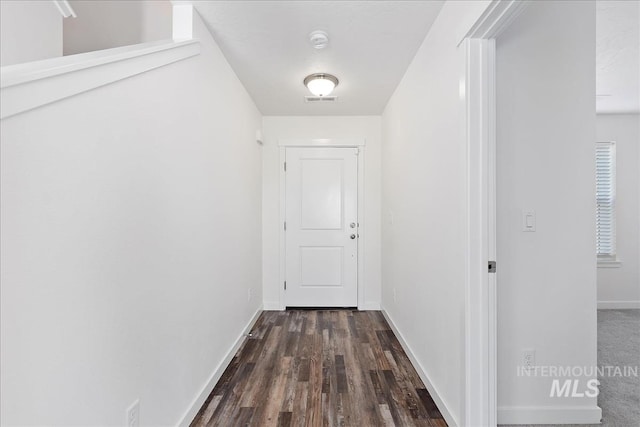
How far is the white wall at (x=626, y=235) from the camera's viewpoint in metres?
3.87

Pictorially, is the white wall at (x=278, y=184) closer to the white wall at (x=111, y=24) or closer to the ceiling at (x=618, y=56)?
the white wall at (x=111, y=24)

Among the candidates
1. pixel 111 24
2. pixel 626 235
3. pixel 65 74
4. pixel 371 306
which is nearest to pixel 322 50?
pixel 111 24

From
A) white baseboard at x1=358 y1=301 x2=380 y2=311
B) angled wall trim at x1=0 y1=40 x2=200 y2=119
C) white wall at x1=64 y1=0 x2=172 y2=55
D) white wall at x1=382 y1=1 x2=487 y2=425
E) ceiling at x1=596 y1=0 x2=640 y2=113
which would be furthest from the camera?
white baseboard at x1=358 y1=301 x2=380 y2=311

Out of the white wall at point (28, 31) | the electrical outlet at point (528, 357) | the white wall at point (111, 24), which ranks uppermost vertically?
the white wall at point (111, 24)

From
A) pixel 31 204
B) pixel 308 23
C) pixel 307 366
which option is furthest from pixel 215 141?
pixel 307 366

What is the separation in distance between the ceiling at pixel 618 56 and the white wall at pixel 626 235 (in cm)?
38

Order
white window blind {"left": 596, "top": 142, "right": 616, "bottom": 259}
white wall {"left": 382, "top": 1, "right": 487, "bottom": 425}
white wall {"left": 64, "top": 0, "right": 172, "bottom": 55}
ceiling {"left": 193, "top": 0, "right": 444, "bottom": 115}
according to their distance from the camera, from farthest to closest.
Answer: white window blind {"left": 596, "top": 142, "right": 616, "bottom": 259} < white wall {"left": 64, "top": 0, "right": 172, "bottom": 55} < ceiling {"left": 193, "top": 0, "right": 444, "bottom": 115} < white wall {"left": 382, "top": 1, "right": 487, "bottom": 425}

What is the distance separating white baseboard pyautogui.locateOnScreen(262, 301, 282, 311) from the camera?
380 centimetres

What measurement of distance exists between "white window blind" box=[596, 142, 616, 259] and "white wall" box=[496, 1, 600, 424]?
9.70 feet

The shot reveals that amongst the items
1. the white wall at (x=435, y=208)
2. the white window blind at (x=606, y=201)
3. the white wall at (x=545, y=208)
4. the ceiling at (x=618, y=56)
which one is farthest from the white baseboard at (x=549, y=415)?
the white window blind at (x=606, y=201)

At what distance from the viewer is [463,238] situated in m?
1.54

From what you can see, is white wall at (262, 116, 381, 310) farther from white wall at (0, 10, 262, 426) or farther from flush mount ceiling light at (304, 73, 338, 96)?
white wall at (0, 10, 262, 426)

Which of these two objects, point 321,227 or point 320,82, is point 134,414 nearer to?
point 320,82

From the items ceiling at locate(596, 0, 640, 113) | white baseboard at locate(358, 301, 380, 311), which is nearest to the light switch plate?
ceiling at locate(596, 0, 640, 113)
